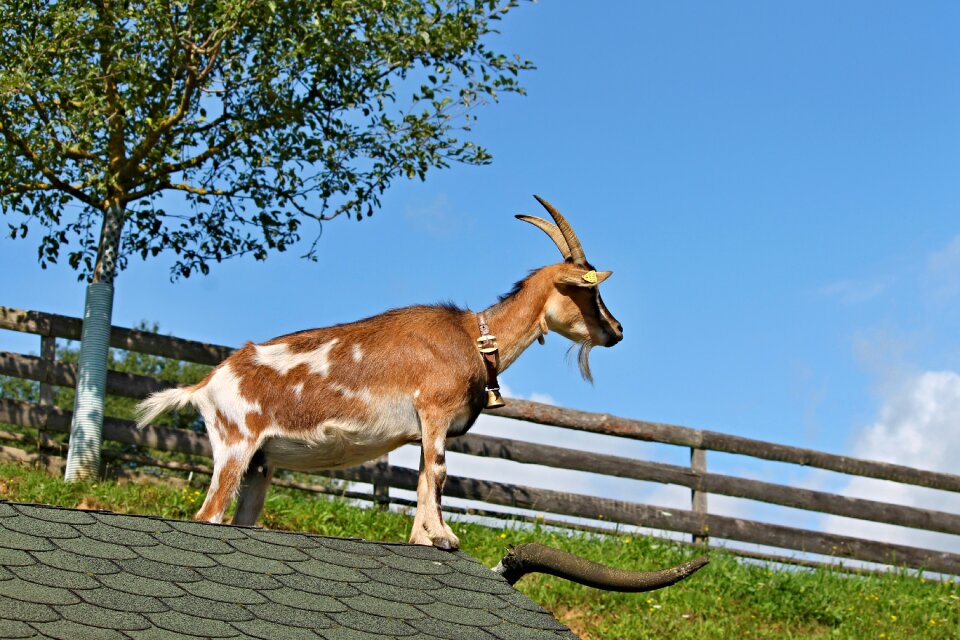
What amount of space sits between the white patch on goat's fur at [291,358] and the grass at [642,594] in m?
4.37

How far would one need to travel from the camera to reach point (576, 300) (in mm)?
7617

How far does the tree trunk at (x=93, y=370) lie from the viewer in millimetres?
12461

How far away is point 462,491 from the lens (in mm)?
13047

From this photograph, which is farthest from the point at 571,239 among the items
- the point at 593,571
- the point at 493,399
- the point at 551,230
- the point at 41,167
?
the point at 41,167

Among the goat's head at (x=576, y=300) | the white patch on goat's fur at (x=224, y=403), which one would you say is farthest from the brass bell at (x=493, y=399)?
the white patch on goat's fur at (x=224, y=403)

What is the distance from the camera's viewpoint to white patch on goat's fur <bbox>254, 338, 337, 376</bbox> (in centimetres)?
725

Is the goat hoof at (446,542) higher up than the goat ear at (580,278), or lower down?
lower down

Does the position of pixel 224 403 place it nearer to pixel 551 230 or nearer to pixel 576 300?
pixel 576 300

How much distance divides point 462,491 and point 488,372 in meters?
6.19

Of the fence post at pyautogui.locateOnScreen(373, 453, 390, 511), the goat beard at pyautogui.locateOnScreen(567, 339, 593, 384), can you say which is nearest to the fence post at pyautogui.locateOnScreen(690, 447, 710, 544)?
the fence post at pyautogui.locateOnScreen(373, 453, 390, 511)

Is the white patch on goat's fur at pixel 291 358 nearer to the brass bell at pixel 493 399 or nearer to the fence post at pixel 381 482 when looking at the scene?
the brass bell at pixel 493 399

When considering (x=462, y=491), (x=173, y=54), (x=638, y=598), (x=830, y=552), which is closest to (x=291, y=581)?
(x=638, y=598)

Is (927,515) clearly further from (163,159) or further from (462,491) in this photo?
(163,159)

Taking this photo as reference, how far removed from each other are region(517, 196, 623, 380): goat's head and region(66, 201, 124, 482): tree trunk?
6967mm
